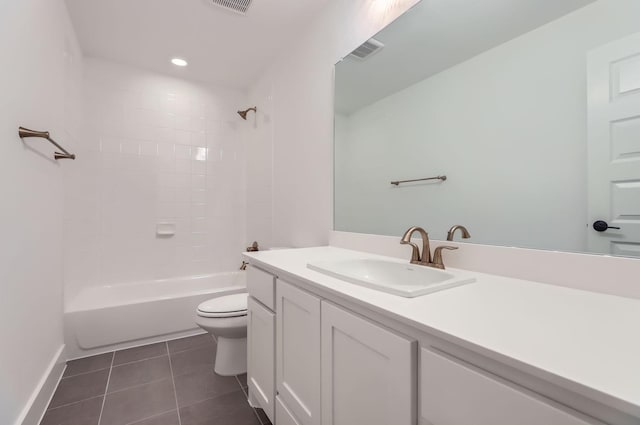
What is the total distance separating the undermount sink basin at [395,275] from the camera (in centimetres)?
77

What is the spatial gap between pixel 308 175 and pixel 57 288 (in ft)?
5.95

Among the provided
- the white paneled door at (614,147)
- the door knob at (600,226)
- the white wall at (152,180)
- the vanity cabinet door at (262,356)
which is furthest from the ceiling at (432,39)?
the white wall at (152,180)

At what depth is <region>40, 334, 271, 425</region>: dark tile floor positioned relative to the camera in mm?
1406

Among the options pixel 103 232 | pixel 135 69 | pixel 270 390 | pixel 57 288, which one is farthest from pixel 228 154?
pixel 270 390

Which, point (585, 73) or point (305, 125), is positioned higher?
point (305, 125)

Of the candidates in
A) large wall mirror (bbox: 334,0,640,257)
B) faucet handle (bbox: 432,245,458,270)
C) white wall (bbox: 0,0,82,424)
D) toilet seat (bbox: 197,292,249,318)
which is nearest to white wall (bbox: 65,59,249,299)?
white wall (bbox: 0,0,82,424)

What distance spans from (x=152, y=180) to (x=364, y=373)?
2846 millimetres

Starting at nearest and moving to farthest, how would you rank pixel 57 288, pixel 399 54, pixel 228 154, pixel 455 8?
pixel 455 8
pixel 399 54
pixel 57 288
pixel 228 154

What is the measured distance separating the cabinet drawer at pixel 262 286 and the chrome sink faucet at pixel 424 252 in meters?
0.58

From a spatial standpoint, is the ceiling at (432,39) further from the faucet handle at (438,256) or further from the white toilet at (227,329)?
the white toilet at (227,329)

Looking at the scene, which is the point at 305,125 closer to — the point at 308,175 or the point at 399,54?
the point at 308,175

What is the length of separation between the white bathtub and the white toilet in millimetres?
680

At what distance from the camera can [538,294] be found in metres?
0.76

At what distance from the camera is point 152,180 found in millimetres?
2814
